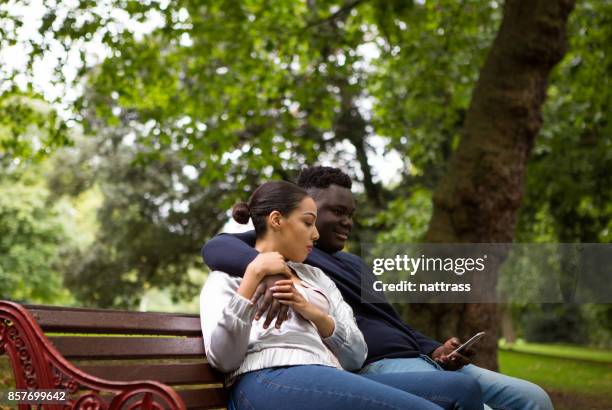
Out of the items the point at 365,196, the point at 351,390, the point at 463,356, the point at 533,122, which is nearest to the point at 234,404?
the point at 351,390

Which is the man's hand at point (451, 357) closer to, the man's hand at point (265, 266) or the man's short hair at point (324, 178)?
the man's short hair at point (324, 178)

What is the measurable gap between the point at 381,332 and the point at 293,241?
78 centimetres

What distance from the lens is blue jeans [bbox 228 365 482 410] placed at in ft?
9.54

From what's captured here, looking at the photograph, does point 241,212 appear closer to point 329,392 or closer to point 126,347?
point 126,347

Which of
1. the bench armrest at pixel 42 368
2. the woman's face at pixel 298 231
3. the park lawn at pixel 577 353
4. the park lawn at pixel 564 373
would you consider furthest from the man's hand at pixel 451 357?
the park lawn at pixel 577 353

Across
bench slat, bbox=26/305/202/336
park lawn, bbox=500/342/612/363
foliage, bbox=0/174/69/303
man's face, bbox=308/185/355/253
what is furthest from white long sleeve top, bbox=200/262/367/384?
foliage, bbox=0/174/69/303

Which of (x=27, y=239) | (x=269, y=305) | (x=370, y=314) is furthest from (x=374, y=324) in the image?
(x=27, y=239)

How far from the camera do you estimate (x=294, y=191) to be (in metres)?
3.43

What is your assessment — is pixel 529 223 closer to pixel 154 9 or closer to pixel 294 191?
pixel 154 9

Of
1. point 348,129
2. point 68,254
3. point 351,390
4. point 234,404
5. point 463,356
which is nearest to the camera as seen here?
point 351,390

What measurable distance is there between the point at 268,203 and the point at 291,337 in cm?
57

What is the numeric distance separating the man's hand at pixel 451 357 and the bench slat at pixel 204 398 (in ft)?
3.53

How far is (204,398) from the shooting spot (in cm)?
338

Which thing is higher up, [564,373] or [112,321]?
[564,373]
